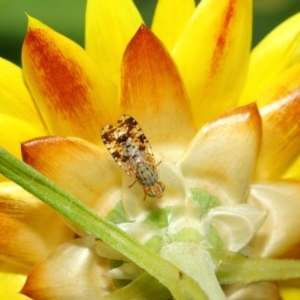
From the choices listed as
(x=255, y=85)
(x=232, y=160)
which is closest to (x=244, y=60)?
(x=255, y=85)

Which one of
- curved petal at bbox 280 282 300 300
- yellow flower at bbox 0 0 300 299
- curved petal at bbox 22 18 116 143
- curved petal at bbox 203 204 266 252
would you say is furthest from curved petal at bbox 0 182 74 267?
curved petal at bbox 280 282 300 300

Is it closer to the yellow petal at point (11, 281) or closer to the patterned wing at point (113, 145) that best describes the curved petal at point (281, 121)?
the patterned wing at point (113, 145)

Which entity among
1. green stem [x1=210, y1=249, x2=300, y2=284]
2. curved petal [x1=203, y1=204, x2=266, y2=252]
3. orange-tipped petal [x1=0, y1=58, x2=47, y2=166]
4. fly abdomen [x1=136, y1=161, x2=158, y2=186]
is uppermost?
orange-tipped petal [x1=0, y1=58, x2=47, y2=166]

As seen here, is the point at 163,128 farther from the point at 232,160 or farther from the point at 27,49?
the point at 27,49

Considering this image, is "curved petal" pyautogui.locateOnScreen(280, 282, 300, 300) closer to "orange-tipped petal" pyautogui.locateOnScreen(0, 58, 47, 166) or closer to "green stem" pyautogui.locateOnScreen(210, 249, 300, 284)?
"green stem" pyautogui.locateOnScreen(210, 249, 300, 284)

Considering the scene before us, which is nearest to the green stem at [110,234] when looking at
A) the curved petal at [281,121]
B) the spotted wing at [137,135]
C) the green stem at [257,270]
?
the green stem at [257,270]

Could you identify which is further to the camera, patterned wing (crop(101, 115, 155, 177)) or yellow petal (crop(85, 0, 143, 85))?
yellow petal (crop(85, 0, 143, 85))

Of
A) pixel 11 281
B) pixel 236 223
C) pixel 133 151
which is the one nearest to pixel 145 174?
pixel 133 151
